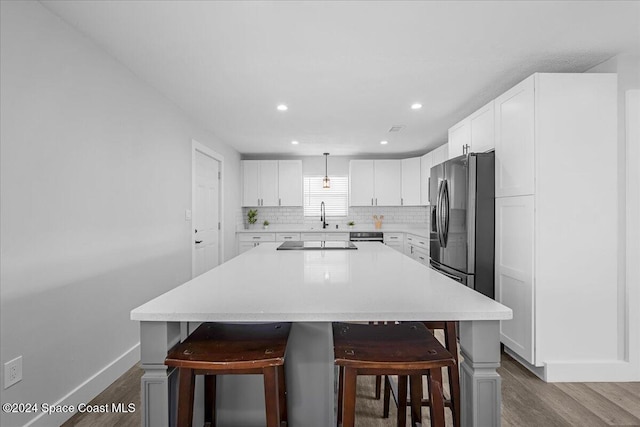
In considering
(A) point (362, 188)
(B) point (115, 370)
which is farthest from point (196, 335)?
(A) point (362, 188)

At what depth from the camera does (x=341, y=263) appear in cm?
218

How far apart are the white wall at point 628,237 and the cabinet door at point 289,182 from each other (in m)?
4.63

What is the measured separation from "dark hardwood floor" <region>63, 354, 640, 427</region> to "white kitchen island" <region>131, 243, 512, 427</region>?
2.26ft

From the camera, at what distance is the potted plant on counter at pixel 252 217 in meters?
6.36

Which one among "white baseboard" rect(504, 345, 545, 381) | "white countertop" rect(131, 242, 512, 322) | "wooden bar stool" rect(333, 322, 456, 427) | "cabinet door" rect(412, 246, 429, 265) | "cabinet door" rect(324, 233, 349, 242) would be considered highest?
"white countertop" rect(131, 242, 512, 322)

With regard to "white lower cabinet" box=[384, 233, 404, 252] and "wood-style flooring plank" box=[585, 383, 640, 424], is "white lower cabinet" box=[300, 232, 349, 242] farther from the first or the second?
"wood-style flooring plank" box=[585, 383, 640, 424]

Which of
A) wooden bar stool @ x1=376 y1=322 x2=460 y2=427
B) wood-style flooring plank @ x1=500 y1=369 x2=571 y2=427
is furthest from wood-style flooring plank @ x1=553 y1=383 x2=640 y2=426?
wooden bar stool @ x1=376 y1=322 x2=460 y2=427

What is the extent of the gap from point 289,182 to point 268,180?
0.40m

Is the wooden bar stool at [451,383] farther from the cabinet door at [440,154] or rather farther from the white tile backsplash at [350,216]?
the white tile backsplash at [350,216]

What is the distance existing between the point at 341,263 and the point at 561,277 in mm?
1600

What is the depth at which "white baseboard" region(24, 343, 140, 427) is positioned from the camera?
1792 millimetres

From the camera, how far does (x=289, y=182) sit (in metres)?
6.22

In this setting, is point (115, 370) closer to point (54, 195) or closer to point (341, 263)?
point (54, 195)

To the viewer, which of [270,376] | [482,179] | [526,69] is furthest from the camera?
[482,179]
